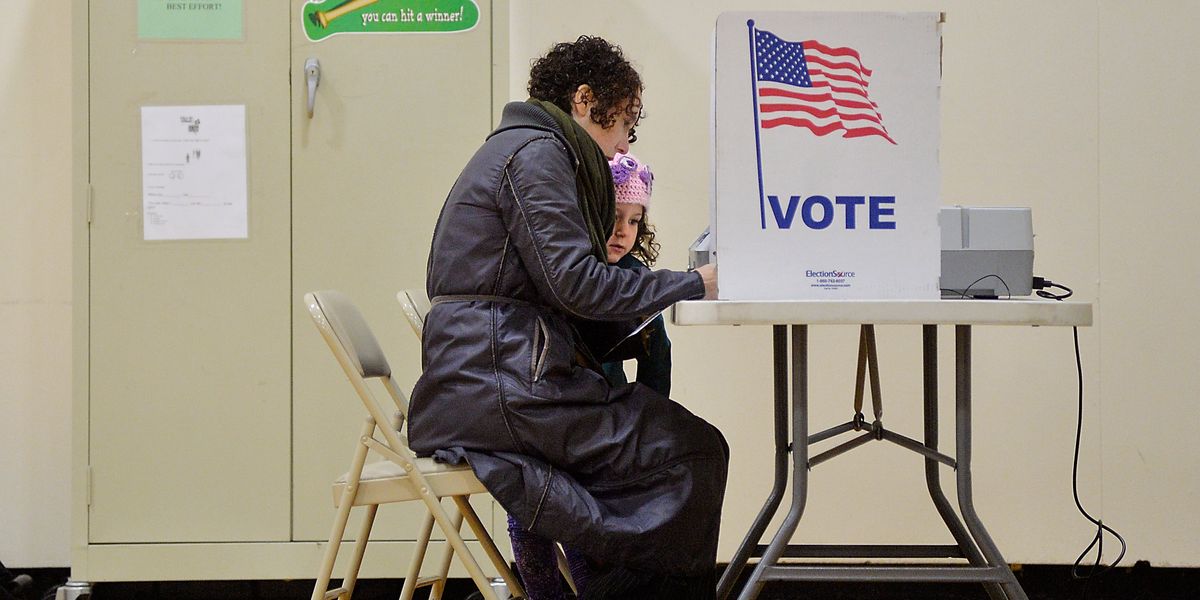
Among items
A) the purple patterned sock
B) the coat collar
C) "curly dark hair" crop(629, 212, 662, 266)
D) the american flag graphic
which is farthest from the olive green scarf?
"curly dark hair" crop(629, 212, 662, 266)

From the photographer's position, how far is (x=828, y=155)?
5.26 ft

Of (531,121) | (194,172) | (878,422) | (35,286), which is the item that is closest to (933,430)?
(878,422)

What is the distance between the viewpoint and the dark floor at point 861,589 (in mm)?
2854

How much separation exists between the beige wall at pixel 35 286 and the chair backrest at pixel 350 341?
1513 mm

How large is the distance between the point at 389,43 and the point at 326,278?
59cm

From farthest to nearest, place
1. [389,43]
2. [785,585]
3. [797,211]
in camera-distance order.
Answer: [785,585] → [389,43] → [797,211]

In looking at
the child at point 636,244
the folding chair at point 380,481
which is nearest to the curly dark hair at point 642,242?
the child at point 636,244

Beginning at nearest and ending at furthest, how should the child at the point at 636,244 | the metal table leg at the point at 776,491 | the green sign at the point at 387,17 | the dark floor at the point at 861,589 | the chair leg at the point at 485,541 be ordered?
the chair leg at the point at 485,541, the metal table leg at the point at 776,491, the child at the point at 636,244, the green sign at the point at 387,17, the dark floor at the point at 861,589

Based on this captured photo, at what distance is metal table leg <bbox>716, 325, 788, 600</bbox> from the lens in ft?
6.43

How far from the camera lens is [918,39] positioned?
1.61 metres

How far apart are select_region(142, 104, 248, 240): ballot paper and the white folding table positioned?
1.37m

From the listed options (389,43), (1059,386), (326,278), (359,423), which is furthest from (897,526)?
(389,43)

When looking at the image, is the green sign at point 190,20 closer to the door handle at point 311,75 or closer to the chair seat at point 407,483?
the door handle at point 311,75

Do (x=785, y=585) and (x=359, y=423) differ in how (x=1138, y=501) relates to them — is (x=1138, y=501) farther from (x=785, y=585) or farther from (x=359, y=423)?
(x=359, y=423)
